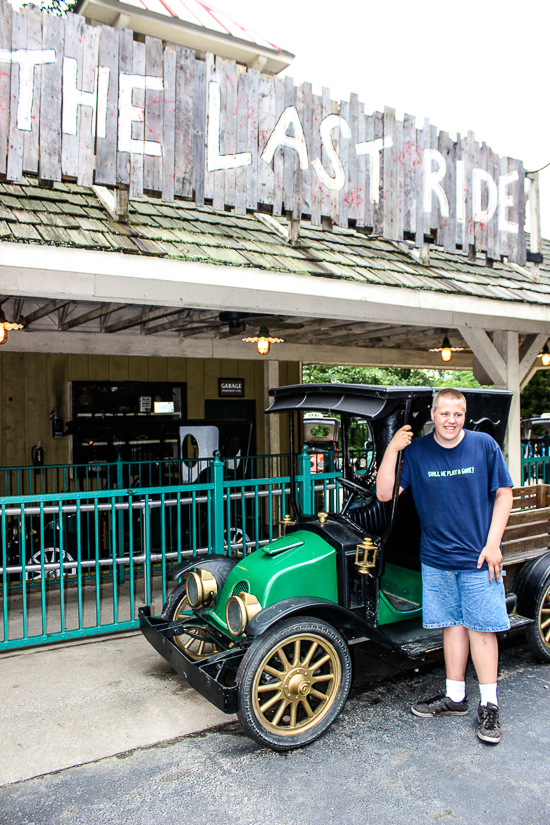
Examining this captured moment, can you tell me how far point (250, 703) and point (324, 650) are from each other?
528mm

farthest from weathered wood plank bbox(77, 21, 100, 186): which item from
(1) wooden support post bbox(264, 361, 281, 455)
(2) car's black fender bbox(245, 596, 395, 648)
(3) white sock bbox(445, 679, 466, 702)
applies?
(1) wooden support post bbox(264, 361, 281, 455)

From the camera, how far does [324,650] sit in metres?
3.20

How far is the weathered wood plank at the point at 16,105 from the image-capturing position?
3.73 meters

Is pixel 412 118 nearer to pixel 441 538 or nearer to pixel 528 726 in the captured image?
pixel 441 538

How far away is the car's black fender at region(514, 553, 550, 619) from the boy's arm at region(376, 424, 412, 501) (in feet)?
4.51

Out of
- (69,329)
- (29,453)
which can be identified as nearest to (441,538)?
(69,329)

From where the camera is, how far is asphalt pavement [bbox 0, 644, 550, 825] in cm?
252

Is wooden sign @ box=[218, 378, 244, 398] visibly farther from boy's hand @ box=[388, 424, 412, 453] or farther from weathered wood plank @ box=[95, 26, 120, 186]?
boy's hand @ box=[388, 424, 412, 453]

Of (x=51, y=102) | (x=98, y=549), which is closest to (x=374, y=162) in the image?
(x=51, y=102)

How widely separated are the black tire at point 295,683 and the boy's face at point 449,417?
3.98ft

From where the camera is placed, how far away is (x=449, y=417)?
10.4 ft

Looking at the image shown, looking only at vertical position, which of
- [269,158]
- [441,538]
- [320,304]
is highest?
[269,158]

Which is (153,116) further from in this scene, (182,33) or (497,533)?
(182,33)

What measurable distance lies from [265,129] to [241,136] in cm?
23
